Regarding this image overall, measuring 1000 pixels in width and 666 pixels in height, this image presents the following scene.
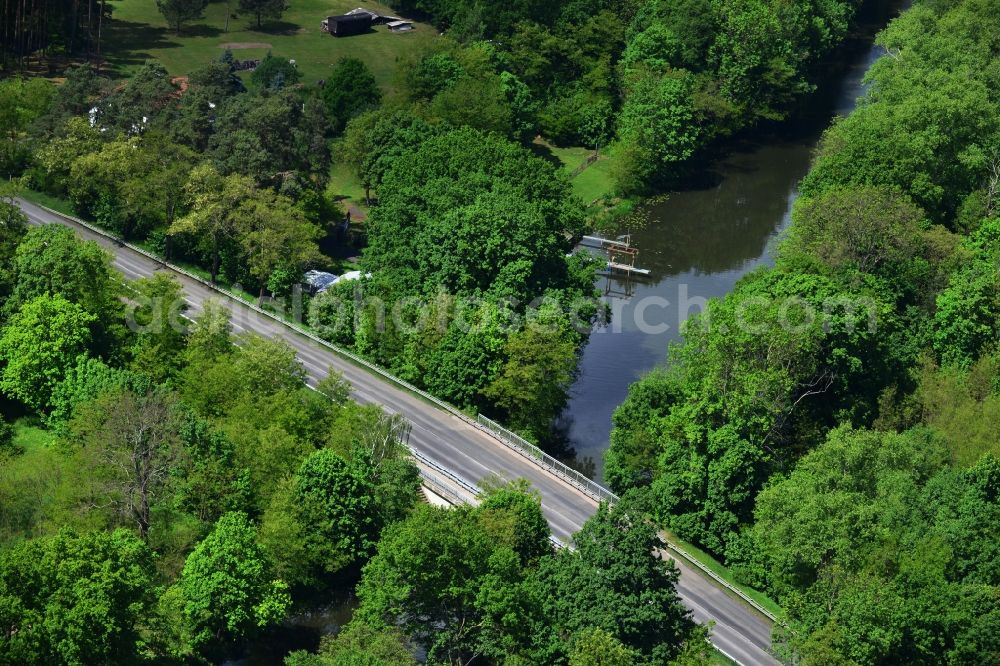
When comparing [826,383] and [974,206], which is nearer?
[826,383]

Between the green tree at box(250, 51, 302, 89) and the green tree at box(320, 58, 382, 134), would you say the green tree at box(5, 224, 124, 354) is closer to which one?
the green tree at box(320, 58, 382, 134)

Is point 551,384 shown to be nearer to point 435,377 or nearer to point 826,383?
point 435,377

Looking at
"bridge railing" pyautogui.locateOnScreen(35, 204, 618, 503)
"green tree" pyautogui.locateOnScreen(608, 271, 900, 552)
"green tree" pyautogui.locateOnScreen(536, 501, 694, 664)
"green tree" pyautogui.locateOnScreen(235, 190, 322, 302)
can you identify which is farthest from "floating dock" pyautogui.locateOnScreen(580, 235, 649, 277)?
"green tree" pyautogui.locateOnScreen(536, 501, 694, 664)

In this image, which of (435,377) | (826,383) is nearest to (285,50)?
(435,377)

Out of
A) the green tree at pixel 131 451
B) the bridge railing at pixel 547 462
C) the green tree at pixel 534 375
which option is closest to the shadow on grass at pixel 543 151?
the green tree at pixel 534 375

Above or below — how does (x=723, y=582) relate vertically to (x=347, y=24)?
below

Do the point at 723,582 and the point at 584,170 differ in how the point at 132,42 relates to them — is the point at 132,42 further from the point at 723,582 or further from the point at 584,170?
the point at 723,582

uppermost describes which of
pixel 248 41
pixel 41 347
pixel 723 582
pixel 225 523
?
pixel 225 523

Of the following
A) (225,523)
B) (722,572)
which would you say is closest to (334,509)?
(225,523)
